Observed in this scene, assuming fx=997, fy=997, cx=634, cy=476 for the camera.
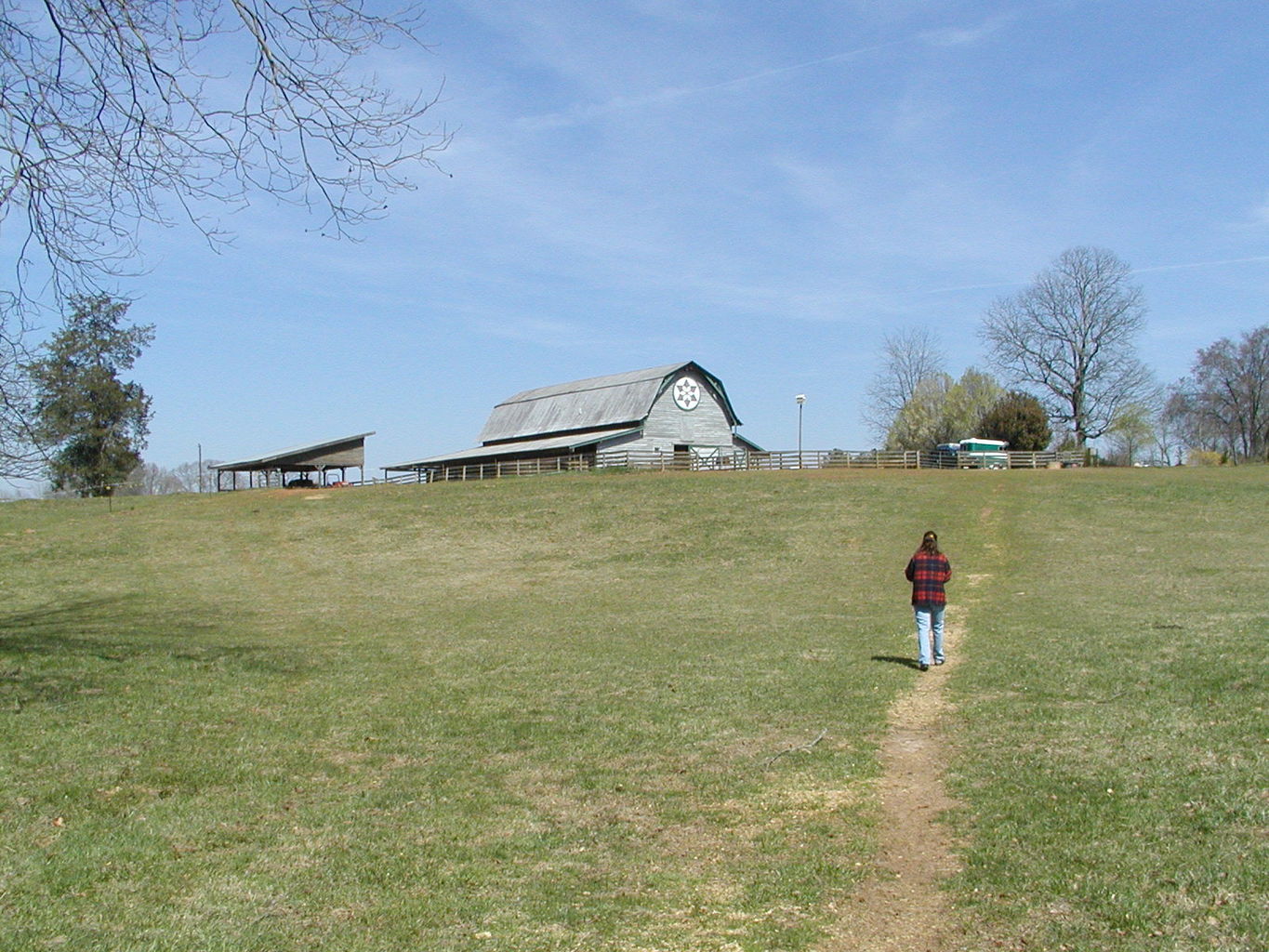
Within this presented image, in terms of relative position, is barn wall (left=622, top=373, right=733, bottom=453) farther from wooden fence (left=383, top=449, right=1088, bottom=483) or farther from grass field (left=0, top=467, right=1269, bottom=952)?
grass field (left=0, top=467, right=1269, bottom=952)

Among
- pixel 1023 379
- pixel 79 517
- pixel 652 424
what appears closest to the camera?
pixel 79 517

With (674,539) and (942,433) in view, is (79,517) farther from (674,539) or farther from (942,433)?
(942,433)

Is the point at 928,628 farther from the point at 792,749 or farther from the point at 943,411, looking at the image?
the point at 943,411

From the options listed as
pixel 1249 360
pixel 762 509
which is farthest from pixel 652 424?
pixel 1249 360

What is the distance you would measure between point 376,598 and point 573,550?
9.89m

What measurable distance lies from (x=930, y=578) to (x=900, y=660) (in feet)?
4.83

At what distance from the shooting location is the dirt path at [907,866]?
5.74 m

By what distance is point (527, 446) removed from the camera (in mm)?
66125

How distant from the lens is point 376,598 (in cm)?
2556

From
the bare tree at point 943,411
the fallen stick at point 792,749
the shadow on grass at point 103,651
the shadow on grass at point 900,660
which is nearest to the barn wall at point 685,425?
the bare tree at point 943,411

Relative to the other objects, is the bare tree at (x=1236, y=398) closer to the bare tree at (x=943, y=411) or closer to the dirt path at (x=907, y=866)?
the bare tree at (x=943, y=411)

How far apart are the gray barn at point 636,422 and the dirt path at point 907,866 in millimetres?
46939

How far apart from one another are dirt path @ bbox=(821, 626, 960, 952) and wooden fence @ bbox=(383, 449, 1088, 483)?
1772 inches

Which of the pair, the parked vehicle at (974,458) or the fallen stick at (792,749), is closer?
the fallen stick at (792,749)
